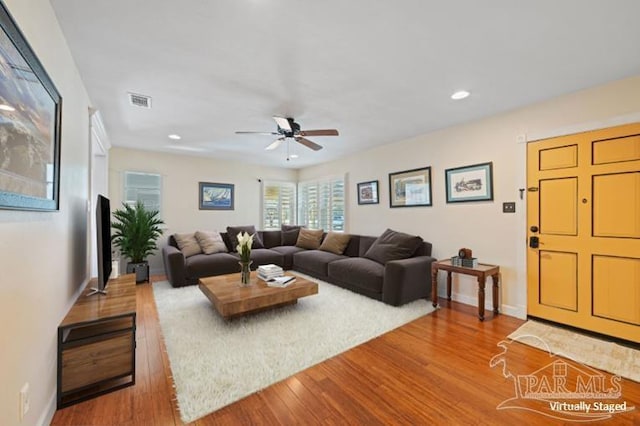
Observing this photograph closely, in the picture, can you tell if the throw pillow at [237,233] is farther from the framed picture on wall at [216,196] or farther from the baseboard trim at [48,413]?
the baseboard trim at [48,413]

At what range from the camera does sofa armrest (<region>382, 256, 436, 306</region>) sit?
330 centimetres

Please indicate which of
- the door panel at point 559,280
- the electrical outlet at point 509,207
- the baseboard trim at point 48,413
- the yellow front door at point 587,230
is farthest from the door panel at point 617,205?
the baseboard trim at point 48,413

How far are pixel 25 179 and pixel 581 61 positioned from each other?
12.3 feet

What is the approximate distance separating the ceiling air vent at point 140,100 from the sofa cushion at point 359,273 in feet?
10.6

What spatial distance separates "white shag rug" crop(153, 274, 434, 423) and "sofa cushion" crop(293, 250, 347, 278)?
31.9 inches

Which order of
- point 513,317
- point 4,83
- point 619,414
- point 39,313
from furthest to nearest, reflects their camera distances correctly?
1. point 513,317
2. point 619,414
3. point 39,313
4. point 4,83

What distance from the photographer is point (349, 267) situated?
13.0ft

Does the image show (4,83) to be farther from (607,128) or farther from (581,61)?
(607,128)

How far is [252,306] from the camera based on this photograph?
9.07ft

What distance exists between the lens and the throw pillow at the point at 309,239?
18.4 ft

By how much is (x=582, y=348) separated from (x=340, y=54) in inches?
130

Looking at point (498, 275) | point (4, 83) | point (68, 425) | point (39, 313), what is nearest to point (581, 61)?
point (498, 275)

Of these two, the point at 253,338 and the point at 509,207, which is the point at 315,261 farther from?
the point at 509,207

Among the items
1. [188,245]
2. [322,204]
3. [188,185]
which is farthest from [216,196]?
[322,204]
